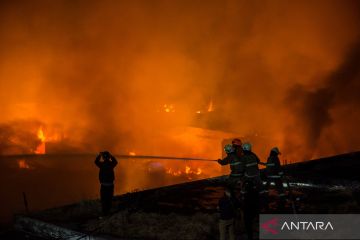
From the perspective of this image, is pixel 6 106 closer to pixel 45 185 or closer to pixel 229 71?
pixel 45 185

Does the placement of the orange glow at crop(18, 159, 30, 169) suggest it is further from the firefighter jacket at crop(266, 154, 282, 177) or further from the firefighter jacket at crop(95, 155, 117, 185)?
the firefighter jacket at crop(266, 154, 282, 177)

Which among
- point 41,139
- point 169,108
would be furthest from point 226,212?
point 169,108

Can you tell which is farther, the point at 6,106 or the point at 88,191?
the point at 6,106

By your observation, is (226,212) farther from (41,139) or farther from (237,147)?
(41,139)

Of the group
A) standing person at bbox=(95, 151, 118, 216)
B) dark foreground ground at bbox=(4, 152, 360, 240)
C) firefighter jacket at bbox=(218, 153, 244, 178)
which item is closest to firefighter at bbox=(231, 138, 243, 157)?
firefighter jacket at bbox=(218, 153, 244, 178)

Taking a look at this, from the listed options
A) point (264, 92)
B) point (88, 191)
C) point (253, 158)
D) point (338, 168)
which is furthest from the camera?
point (264, 92)

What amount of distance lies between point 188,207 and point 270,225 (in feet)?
9.86

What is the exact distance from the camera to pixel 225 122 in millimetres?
43531

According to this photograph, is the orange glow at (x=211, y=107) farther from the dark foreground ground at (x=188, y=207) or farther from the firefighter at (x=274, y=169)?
the firefighter at (x=274, y=169)

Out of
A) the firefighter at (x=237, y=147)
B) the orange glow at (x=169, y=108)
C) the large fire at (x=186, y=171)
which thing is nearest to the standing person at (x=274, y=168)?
the firefighter at (x=237, y=147)

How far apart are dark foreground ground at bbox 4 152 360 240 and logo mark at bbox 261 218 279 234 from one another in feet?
1.47

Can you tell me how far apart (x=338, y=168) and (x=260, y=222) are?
25.0 feet

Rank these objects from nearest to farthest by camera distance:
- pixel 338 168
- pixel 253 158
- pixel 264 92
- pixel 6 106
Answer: pixel 253 158
pixel 338 168
pixel 264 92
pixel 6 106

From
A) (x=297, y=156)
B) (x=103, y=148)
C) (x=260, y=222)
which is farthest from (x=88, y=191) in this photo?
(x=260, y=222)
